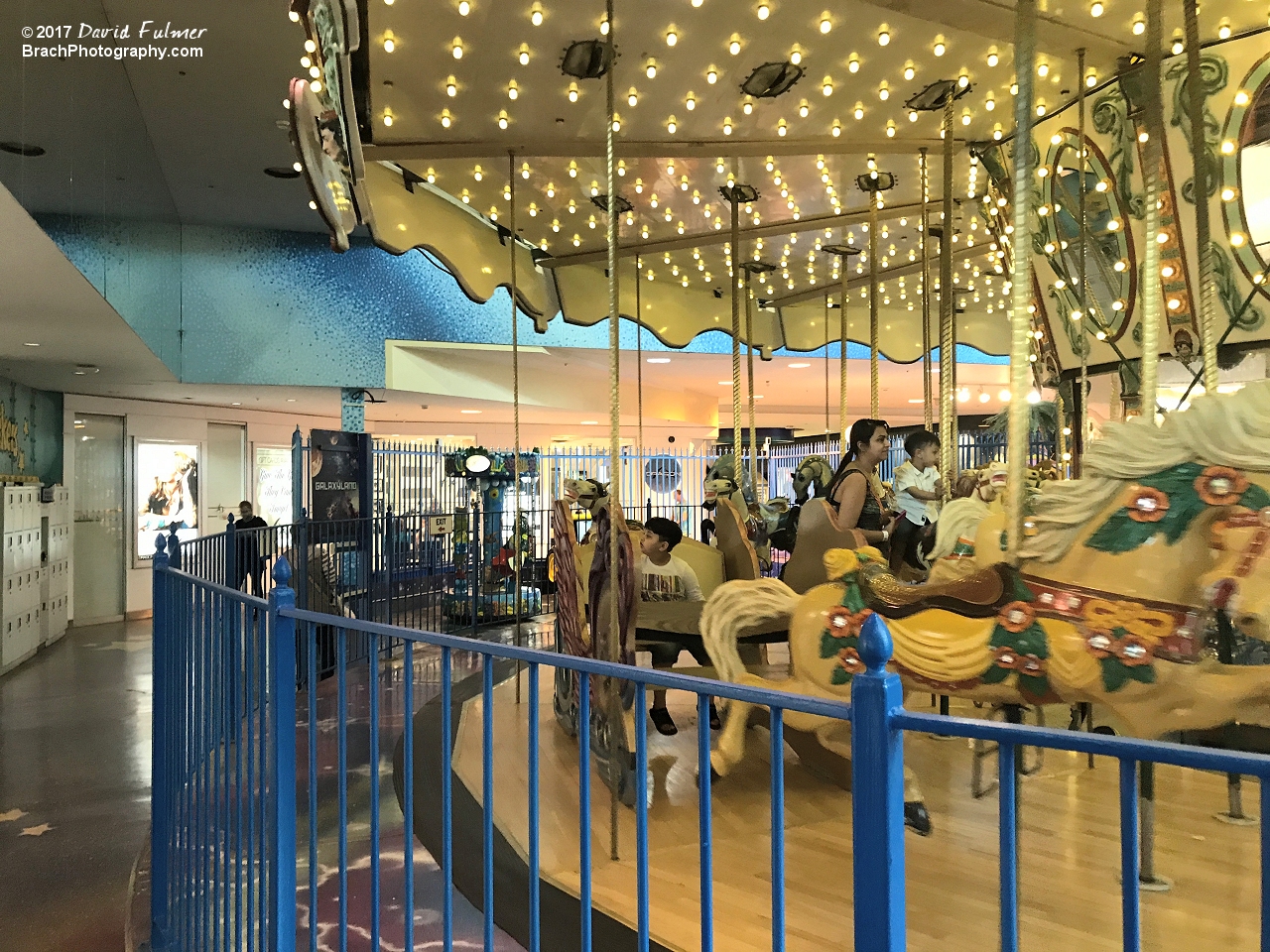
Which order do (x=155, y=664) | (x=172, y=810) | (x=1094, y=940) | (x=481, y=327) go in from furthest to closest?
(x=481, y=327) → (x=155, y=664) → (x=172, y=810) → (x=1094, y=940)

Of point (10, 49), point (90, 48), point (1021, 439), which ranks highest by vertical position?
point (90, 48)

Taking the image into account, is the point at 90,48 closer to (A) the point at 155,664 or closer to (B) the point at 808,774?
(A) the point at 155,664

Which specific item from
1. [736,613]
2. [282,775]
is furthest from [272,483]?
[282,775]

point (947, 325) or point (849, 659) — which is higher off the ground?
point (947, 325)

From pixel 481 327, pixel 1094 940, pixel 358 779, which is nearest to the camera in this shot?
pixel 1094 940

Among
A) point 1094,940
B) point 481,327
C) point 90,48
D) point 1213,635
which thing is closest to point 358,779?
point 1094,940

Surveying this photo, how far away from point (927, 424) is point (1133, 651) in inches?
111

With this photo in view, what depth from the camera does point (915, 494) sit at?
586cm

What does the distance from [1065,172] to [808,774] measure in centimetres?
325

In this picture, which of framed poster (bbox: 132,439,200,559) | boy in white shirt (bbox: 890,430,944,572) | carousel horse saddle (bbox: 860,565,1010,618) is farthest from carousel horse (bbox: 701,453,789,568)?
framed poster (bbox: 132,439,200,559)

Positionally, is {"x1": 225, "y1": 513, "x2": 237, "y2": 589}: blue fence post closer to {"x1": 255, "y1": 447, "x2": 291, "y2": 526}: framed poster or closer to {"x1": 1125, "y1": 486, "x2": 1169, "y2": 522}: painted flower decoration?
{"x1": 1125, "y1": 486, "x2": 1169, "y2": 522}: painted flower decoration

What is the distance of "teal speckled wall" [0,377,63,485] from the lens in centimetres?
933

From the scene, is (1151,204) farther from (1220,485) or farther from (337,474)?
(337,474)

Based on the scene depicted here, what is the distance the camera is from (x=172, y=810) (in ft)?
9.45
